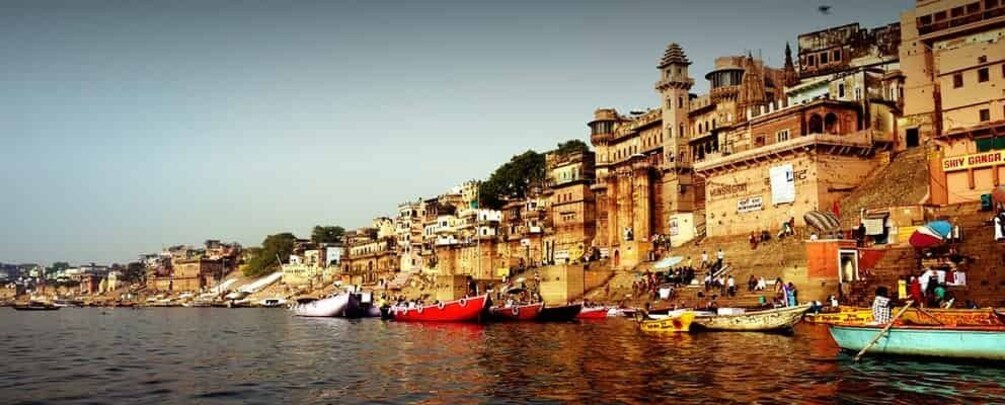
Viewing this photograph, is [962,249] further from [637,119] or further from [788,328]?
[637,119]

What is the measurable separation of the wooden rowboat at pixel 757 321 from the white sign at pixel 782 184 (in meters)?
16.3

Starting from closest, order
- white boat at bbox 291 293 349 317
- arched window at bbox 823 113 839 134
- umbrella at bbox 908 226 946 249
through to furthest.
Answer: umbrella at bbox 908 226 946 249 < arched window at bbox 823 113 839 134 < white boat at bbox 291 293 349 317

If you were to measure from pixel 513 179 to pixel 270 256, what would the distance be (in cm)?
5809

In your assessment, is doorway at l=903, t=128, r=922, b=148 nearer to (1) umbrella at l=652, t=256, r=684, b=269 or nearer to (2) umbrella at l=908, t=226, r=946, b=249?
(1) umbrella at l=652, t=256, r=684, b=269

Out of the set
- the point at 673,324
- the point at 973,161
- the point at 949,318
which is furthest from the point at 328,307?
the point at 949,318

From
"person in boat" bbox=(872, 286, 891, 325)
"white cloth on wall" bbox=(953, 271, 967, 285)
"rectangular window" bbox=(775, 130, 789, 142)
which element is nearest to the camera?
"person in boat" bbox=(872, 286, 891, 325)

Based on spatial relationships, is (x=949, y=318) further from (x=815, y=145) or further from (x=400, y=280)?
(x=400, y=280)

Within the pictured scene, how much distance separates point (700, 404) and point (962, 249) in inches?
767

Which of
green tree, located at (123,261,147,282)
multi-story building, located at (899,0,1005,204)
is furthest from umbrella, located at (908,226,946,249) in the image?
green tree, located at (123,261,147,282)

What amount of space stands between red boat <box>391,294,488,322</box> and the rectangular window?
18.0m

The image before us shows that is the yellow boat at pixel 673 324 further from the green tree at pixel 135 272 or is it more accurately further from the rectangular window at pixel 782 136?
the green tree at pixel 135 272

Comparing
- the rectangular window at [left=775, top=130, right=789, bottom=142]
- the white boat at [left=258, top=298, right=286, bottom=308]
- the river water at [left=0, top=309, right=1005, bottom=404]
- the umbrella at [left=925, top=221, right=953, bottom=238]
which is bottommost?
the white boat at [left=258, top=298, right=286, bottom=308]

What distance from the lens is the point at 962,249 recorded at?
94.9ft

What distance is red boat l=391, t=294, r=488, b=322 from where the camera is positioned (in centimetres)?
4016
